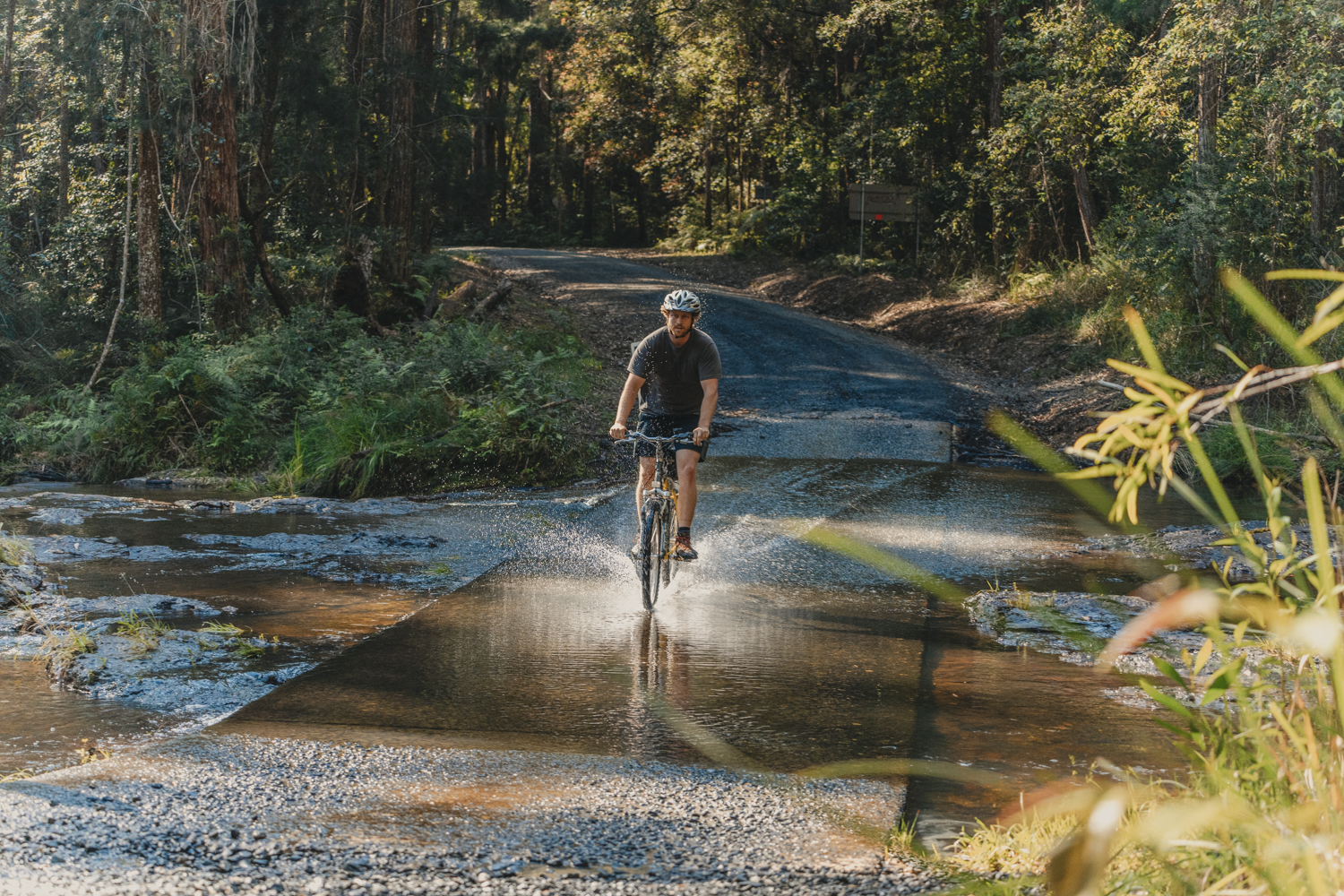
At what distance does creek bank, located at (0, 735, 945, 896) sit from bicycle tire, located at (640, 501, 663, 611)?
2.95 metres

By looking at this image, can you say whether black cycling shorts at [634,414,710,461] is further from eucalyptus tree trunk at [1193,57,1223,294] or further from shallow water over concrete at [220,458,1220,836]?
eucalyptus tree trunk at [1193,57,1223,294]

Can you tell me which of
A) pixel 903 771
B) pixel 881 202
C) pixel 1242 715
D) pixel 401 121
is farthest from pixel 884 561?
pixel 881 202

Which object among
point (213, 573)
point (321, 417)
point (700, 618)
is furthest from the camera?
point (321, 417)

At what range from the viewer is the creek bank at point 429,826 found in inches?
155

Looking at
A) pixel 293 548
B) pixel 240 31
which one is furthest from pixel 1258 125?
pixel 240 31

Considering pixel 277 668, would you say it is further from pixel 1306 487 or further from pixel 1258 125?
pixel 1258 125

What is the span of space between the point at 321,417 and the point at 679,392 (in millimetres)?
7264

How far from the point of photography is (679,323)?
8.30m

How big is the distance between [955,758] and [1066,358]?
16.5 meters

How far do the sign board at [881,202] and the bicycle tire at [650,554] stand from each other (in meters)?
23.9

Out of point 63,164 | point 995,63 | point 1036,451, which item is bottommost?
point 1036,451

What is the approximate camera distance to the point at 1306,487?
7.64ft

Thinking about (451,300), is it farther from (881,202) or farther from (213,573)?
(881,202)

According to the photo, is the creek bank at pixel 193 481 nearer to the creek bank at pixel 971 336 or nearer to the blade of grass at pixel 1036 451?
the creek bank at pixel 971 336
